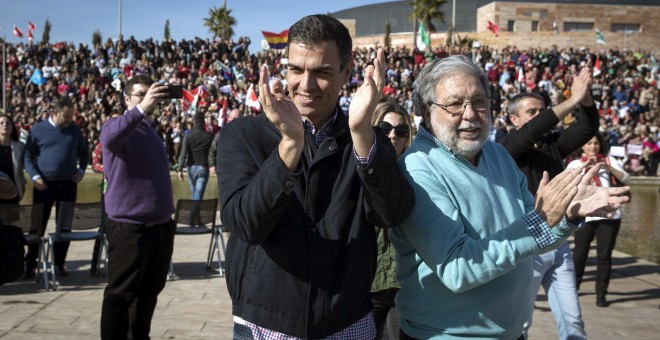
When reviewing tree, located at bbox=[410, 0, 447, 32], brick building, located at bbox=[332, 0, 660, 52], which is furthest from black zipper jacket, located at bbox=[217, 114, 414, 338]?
Result: tree, located at bbox=[410, 0, 447, 32]

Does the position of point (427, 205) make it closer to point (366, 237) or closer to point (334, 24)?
point (366, 237)

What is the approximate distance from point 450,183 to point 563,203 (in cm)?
41

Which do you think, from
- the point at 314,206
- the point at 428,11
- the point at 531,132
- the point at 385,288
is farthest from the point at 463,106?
the point at 428,11

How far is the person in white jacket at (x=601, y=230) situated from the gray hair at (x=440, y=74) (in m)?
4.46

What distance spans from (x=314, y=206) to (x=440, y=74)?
2.31 ft

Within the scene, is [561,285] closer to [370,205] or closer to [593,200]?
[593,200]

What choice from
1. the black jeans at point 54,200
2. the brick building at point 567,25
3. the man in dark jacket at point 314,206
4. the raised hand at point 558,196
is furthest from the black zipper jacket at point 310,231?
the brick building at point 567,25

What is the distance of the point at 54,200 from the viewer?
8.50 meters

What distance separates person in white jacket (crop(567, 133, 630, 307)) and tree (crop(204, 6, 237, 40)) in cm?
6504

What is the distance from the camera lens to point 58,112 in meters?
8.20

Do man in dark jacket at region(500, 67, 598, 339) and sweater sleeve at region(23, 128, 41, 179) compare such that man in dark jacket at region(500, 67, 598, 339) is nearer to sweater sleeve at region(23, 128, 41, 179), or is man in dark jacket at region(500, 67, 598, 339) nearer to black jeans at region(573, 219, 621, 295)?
black jeans at region(573, 219, 621, 295)

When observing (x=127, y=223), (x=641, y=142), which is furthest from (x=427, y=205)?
(x=641, y=142)

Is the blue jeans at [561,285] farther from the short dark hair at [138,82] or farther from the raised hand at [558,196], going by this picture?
the short dark hair at [138,82]

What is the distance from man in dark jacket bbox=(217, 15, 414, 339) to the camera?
86.3 inches
